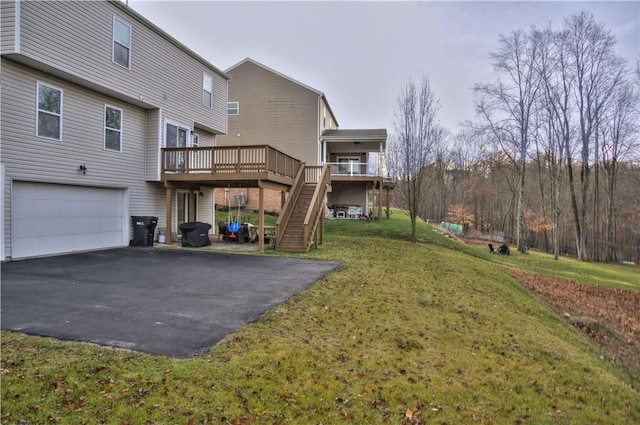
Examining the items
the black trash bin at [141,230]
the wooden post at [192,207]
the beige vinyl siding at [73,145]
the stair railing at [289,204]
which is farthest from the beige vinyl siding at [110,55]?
the stair railing at [289,204]

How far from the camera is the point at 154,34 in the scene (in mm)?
13008

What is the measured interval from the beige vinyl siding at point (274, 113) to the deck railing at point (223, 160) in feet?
33.4

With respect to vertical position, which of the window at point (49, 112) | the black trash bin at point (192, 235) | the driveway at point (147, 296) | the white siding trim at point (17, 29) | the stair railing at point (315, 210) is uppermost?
the white siding trim at point (17, 29)

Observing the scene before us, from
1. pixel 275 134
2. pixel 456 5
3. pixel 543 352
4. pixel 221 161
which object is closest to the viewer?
pixel 543 352

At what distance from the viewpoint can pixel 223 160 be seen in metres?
12.7

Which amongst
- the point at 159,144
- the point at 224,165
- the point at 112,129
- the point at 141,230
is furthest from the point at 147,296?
the point at 159,144

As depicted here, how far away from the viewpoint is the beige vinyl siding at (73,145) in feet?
29.2

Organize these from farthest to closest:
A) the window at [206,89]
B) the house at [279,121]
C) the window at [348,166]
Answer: the window at [348,166] < the house at [279,121] < the window at [206,89]

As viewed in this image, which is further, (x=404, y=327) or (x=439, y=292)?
(x=439, y=292)

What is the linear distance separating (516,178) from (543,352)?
32.2m

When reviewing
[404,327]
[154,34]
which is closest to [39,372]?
[404,327]

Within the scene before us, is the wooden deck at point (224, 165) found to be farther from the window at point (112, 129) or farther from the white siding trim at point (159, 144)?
the window at point (112, 129)

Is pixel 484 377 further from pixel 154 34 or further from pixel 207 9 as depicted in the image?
pixel 207 9

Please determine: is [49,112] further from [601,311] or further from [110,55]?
[601,311]
